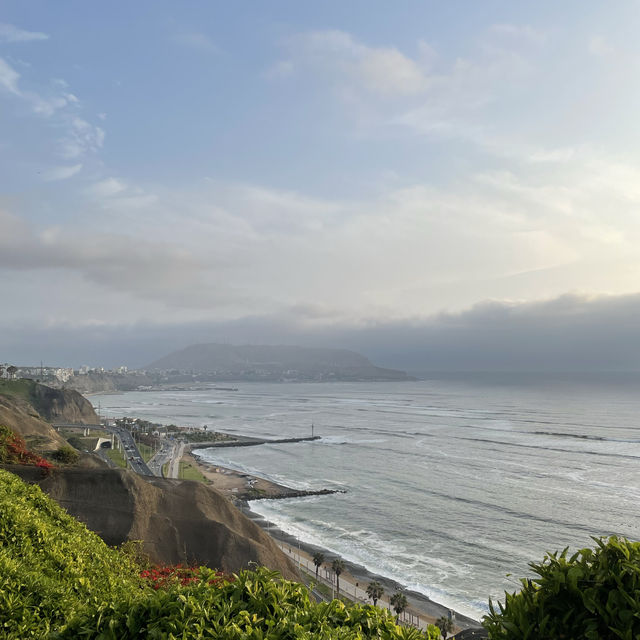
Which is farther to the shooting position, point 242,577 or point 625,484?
point 625,484

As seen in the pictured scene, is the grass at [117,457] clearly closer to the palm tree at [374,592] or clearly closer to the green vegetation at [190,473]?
the green vegetation at [190,473]

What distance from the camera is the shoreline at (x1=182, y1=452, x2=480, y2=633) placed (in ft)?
124

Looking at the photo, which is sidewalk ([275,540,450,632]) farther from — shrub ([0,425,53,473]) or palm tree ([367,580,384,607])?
shrub ([0,425,53,473])

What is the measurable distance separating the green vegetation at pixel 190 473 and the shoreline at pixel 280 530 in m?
0.91

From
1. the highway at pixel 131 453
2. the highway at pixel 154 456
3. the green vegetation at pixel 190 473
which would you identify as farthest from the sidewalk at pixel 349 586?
the green vegetation at pixel 190 473

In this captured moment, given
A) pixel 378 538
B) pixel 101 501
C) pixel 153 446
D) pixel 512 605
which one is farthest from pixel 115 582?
pixel 153 446

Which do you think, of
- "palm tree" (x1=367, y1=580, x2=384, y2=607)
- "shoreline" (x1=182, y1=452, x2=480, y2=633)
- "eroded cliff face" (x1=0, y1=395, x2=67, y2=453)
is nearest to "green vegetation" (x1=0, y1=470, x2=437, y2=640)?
"palm tree" (x1=367, y1=580, x2=384, y2=607)

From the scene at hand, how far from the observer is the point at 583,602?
21.3 feet

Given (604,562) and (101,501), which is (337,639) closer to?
(604,562)

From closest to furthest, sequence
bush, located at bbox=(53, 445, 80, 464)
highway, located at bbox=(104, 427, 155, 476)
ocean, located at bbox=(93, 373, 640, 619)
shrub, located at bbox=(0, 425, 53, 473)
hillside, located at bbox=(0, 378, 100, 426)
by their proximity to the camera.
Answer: shrub, located at bbox=(0, 425, 53, 473) < bush, located at bbox=(53, 445, 80, 464) < ocean, located at bbox=(93, 373, 640, 619) < highway, located at bbox=(104, 427, 155, 476) < hillside, located at bbox=(0, 378, 100, 426)

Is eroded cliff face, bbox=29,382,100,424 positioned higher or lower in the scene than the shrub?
lower

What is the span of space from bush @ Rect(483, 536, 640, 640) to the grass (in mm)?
83494

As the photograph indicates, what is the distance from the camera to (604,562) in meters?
6.61

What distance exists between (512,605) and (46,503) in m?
17.4
